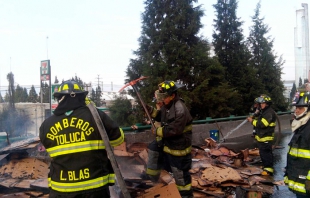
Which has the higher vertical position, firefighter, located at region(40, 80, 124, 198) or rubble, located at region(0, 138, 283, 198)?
firefighter, located at region(40, 80, 124, 198)

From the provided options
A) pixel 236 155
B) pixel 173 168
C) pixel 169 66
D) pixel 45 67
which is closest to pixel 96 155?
pixel 173 168

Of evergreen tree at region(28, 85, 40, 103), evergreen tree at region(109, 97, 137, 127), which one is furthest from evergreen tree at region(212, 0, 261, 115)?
evergreen tree at region(28, 85, 40, 103)

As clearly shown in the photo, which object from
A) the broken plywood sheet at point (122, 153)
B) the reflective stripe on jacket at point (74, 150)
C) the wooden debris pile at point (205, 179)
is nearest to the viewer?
the reflective stripe on jacket at point (74, 150)

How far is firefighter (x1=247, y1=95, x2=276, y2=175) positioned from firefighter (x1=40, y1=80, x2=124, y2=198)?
539 cm

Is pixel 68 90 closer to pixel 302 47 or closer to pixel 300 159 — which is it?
pixel 300 159

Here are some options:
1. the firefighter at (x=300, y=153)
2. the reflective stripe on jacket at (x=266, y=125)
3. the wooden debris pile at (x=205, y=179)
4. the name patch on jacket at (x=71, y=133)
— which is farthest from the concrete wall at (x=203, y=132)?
the name patch on jacket at (x=71, y=133)

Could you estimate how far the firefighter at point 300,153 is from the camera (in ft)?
12.6

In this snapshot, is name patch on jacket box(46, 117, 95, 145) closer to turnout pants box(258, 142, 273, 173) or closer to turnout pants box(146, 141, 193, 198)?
turnout pants box(146, 141, 193, 198)

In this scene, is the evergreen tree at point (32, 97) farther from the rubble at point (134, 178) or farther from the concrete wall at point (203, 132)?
the rubble at point (134, 178)

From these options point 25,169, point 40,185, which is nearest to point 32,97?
point 25,169

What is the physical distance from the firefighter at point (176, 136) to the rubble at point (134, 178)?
301 millimetres

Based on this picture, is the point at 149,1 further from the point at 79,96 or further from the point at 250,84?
the point at 79,96

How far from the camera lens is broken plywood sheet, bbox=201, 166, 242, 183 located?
6.39 meters

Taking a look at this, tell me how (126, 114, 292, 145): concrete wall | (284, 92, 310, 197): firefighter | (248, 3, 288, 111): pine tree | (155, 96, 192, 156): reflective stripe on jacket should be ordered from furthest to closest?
1. (248, 3, 288, 111): pine tree
2. (126, 114, 292, 145): concrete wall
3. (155, 96, 192, 156): reflective stripe on jacket
4. (284, 92, 310, 197): firefighter
